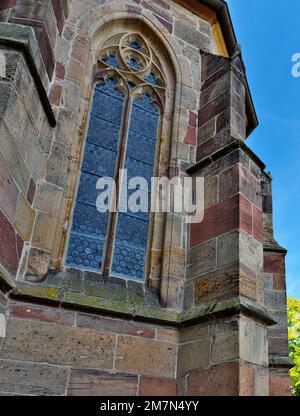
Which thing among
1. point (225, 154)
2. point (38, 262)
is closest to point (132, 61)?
point (225, 154)

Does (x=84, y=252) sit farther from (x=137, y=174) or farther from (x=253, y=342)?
(x=253, y=342)

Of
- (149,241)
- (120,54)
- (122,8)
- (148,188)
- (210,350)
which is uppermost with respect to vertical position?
(122,8)

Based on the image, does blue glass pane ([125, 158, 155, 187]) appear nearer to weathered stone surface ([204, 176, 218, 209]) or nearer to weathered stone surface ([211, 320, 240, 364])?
weathered stone surface ([204, 176, 218, 209])

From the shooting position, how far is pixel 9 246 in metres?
3.55

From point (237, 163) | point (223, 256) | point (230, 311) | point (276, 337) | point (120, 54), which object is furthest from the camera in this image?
point (276, 337)

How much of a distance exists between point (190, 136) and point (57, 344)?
3100 mm

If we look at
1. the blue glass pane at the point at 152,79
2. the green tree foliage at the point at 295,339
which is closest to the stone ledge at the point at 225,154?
the blue glass pane at the point at 152,79

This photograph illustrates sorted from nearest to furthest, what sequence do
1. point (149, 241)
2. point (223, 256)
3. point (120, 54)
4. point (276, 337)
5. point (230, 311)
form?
point (230, 311), point (223, 256), point (149, 241), point (120, 54), point (276, 337)

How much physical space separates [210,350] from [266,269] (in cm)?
298

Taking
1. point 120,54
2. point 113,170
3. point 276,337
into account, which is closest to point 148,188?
point 113,170

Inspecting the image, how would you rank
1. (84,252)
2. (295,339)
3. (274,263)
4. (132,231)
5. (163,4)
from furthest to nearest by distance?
(295,339) → (274,263) → (163,4) → (132,231) → (84,252)

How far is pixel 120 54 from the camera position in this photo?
561cm

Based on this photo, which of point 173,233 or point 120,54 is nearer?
point 173,233

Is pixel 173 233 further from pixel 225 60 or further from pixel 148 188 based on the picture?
pixel 225 60
